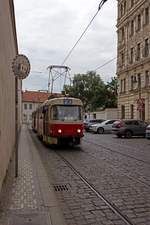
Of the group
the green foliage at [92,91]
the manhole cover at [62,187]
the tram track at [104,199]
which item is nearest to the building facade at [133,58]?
the tram track at [104,199]

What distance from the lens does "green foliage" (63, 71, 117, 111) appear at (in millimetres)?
90812

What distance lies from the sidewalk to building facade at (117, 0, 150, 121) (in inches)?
1278

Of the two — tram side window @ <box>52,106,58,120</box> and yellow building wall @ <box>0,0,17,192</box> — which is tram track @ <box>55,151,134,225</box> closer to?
yellow building wall @ <box>0,0,17,192</box>

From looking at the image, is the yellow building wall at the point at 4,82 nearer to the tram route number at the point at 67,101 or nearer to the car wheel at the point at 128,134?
the tram route number at the point at 67,101

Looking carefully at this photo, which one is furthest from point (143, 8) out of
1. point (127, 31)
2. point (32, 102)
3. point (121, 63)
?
point (32, 102)

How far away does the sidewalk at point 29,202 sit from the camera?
20.6ft

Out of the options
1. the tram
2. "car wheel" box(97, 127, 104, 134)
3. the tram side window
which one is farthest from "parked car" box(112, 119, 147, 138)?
the tram side window

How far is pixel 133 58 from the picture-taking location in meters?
53.4

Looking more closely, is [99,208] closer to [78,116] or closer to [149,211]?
[149,211]

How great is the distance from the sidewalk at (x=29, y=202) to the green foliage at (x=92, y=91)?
79531mm

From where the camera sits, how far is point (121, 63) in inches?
2301

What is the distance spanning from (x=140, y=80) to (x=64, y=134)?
3149 cm

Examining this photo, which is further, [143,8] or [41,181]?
[143,8]

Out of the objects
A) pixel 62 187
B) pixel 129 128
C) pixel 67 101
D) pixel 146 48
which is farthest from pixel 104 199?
pixel 146 48
